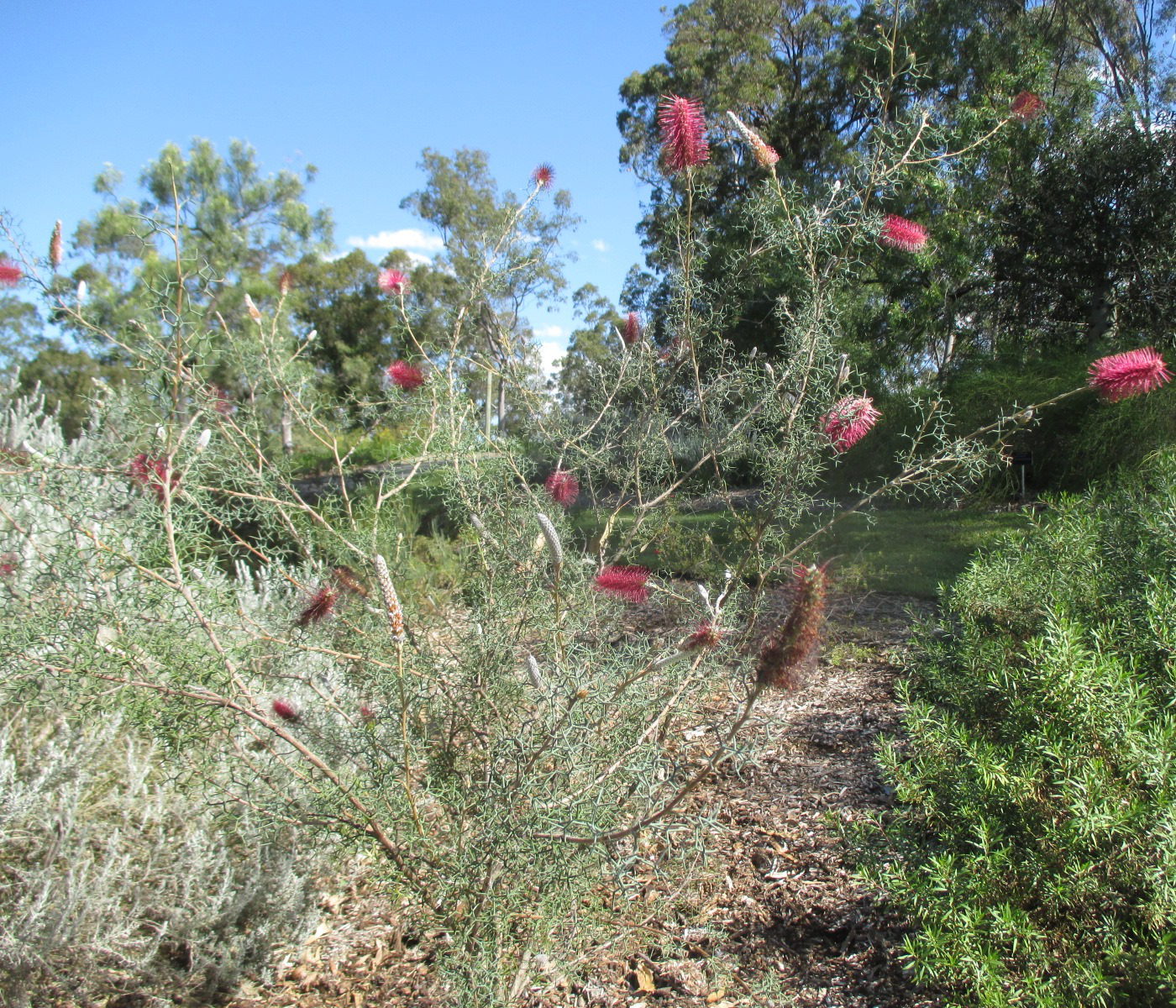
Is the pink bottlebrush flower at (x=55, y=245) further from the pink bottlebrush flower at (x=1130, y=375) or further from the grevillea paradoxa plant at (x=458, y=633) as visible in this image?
the pink bottlebrush flower at (x=1130, y=375)

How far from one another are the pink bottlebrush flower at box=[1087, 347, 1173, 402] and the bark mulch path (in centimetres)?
100

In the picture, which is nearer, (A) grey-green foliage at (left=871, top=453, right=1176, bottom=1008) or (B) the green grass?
(A) grey-green foliage at (left=871, top=453, right=1176, bottom=1008)

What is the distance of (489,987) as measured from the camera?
1.37 m

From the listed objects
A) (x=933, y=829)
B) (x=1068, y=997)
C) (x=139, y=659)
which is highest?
(x=139, y=659)

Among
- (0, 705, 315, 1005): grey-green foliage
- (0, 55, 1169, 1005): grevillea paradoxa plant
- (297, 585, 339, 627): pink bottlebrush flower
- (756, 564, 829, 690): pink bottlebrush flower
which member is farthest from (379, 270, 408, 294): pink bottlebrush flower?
(756, 564, 829, 690): pink bottlebrush flower

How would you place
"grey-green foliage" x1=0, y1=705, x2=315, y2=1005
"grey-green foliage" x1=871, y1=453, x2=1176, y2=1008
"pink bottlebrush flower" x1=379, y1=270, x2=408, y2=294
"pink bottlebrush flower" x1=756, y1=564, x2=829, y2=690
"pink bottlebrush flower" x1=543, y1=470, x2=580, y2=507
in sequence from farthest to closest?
1. "pink bottlebrush flower" x1=543, y1=470, x2=580, y2=507
2. "pink bottlebrush flower" x1=379, y1=270, x2=408, y2=294
3. "grey-green foliage" x1=0, y1=705, x2=315, y2=1005
4. "grey-green foliage" x1=871, y1=453, x2=1176, y2=1008
5. "pink bottlebrush flower" x1=756, y1=564, x2=829, y2=690

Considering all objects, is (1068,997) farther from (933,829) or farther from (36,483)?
(36,483)

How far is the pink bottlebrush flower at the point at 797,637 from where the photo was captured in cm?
125

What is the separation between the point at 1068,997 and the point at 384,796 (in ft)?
4.52

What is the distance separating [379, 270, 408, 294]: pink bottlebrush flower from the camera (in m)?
2.25

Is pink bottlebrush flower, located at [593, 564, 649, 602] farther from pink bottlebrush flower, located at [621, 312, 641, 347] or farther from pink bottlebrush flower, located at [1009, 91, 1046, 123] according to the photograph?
pink bottlebrush flower, located at [1009, 91, 1046, 123]

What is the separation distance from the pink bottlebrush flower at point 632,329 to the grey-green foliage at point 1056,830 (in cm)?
137

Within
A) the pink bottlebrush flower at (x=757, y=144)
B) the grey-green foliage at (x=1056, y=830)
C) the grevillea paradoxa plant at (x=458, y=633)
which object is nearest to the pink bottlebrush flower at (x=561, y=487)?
the grevillea paradoxa plant at (x=458, y=633)

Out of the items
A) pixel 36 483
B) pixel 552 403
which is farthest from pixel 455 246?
pixel 36 483
